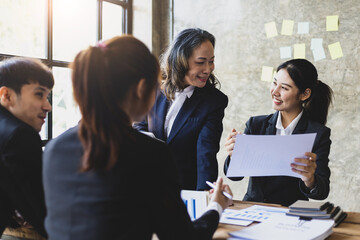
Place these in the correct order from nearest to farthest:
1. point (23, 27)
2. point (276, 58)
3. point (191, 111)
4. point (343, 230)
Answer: point (343, 230)
point (191, 111)
point (23, 27)
point (276, 58)

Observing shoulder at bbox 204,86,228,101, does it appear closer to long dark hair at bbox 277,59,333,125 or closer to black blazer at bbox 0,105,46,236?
long dark hair at bbox 277,59,333,125

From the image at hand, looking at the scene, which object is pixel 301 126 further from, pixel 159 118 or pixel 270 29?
pixel 270 29

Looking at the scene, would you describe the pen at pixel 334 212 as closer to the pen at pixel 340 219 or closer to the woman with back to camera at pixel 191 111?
the pen at pixel 340 219

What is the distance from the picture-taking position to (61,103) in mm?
3389

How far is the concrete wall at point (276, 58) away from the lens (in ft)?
10.6

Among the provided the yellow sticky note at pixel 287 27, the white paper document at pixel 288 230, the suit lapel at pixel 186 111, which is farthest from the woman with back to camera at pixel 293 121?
the yellow sticky note at pixel 287 27

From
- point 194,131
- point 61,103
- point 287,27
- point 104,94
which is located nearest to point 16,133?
point 104,94

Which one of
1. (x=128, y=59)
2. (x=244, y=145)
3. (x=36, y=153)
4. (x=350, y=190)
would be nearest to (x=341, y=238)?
(x=244, y=145)

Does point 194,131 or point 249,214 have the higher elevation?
point 194,131

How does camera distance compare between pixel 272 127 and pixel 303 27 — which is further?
pixel 303 27

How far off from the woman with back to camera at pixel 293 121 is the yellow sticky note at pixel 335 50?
1.21 meters

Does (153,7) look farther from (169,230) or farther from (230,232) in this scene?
(169,230)

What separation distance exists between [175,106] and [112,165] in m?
1.33

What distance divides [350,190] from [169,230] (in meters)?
2.67
